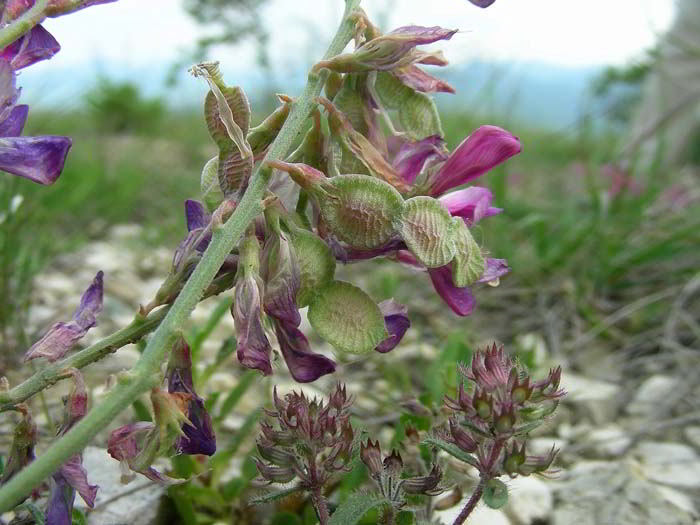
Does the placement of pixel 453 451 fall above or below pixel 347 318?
below

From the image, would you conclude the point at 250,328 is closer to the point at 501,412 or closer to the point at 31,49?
the point at 501,412

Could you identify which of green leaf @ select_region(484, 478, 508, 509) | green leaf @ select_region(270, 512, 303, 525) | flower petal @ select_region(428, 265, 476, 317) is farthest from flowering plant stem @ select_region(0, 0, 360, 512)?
green leaf @ select_region(270, 512, 303, 525)

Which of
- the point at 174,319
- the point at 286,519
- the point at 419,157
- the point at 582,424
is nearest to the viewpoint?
the point at 174,319

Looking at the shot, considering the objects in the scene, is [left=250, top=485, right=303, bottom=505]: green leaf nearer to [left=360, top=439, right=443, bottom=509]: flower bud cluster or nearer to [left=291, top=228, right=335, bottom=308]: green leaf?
[left=360, top=439, right=443, bottom=509]: flower bud cluster

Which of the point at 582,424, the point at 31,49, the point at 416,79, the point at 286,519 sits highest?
the point at 31,49

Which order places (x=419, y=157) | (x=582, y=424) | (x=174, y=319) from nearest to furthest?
(x=174, y=319) < (x=419, y=157) < (x=582, y=424)

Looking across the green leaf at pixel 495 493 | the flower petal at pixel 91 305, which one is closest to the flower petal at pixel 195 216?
the flower petal at pixel 91 305

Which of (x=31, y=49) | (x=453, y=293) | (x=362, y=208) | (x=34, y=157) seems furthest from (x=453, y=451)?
(x=31, y=49)
